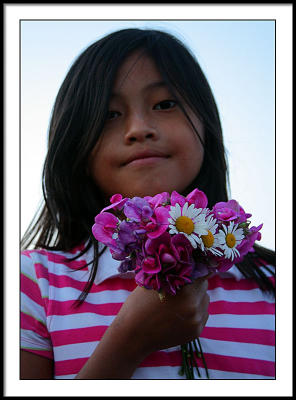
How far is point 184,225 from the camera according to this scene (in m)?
0.77

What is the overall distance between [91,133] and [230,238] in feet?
2.08

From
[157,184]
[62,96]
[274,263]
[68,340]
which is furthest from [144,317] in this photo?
[62,96]

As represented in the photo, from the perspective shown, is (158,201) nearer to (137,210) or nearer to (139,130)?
(137,210)

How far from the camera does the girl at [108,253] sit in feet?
3.17

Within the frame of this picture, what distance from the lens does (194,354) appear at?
110 cm

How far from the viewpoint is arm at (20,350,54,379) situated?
1.06 m

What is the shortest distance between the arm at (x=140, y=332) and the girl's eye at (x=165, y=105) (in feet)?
1.96

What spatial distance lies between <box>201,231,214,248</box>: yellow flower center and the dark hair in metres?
0.54

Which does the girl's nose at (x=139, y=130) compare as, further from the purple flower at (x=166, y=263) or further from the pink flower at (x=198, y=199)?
the purple flower at (x=166, y=263)

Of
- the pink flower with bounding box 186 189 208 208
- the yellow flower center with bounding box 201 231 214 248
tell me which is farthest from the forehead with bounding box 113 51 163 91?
the yellow flower center with bounding box 201 231 214 248

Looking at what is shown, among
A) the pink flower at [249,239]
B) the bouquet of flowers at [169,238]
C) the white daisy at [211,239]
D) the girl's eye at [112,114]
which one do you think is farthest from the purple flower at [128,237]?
the girl's eye at [112,114]

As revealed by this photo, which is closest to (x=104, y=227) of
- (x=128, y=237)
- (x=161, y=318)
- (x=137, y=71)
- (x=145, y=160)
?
(x=128, y=237)

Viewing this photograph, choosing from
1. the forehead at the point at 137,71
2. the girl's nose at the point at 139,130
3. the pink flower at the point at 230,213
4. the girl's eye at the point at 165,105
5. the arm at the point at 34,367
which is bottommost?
the arm at the point at 34,367

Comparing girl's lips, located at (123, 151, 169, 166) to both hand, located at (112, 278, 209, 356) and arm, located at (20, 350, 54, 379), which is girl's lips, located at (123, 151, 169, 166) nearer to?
hand, located at (112, 278, 209, 356)
